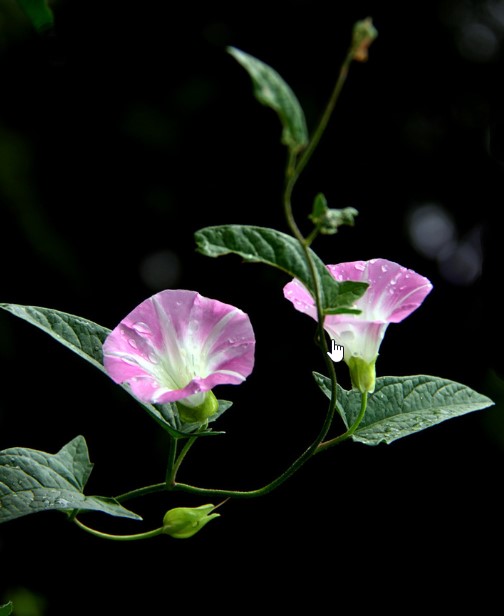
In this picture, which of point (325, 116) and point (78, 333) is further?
point (78, 333)

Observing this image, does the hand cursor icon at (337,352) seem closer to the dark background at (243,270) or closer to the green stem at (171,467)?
the green stem at (171,467)

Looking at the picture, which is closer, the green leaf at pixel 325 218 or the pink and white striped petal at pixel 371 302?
the green leaf at pixel 325 218

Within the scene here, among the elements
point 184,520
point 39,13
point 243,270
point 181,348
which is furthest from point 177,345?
point 243,270

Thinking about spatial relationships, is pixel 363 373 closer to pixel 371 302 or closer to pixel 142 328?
pixel 371 302

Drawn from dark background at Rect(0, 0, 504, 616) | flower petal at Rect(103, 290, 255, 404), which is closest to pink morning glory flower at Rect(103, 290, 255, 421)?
flower petal at Rect(103, 290, 255, 404)

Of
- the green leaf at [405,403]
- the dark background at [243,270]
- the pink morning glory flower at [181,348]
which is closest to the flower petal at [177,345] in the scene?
the pink morning glory flower at [181,348]

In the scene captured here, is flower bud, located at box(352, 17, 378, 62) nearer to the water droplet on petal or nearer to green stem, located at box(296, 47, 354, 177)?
green stem, located at box(296, 47, 354, 177)

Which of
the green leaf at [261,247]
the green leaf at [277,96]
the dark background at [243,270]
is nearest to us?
the green leaf at [277,96]

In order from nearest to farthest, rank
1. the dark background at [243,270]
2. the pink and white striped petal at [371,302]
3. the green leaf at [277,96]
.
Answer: the green leaf at [277,96] → the pink and white striped petal at [371,302] → the dark background at [243,270]
